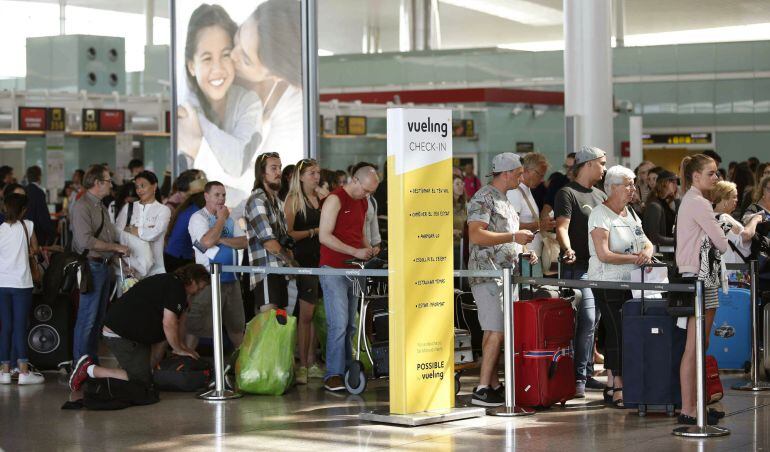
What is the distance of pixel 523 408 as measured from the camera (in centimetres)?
791

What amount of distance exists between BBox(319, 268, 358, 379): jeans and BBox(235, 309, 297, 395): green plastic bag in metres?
0.28

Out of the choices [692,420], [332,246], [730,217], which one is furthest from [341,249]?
[730,217]

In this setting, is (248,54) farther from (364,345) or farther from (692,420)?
(692,420)

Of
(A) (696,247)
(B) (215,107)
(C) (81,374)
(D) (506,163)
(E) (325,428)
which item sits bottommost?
(E) (325,428)

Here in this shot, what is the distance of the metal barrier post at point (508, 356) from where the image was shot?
25.0 feet

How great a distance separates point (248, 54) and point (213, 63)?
0.39 m

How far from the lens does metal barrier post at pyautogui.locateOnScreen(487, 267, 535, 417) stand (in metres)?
7.61

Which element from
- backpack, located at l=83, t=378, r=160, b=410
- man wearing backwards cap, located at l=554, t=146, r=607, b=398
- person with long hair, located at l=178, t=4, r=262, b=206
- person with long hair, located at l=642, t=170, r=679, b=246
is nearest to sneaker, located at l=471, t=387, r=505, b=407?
man wearing backwards cap, located at l=554, t=146, r=607, b=398

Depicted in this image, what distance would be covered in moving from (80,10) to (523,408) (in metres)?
22.5

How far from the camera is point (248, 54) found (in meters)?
12.8

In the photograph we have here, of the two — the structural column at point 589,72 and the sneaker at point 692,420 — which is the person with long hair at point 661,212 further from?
the structural column at point 589,72

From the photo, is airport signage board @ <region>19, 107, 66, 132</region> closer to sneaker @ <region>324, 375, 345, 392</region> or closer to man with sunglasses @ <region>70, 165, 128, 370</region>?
man with sunglasses @ <region>70, 165, 128, 370</region>

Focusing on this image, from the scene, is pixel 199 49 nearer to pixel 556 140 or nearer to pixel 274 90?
pixel 274 90

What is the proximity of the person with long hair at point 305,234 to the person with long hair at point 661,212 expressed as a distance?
2.68 meters
